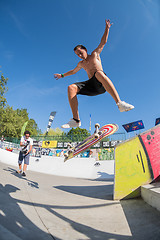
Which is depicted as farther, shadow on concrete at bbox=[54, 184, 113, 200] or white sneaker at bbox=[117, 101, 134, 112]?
shadow on concrete at bbox=[54, 184, 113, 200]

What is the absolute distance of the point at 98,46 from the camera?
3086 millimetres

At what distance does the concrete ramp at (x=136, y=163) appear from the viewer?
128 inches

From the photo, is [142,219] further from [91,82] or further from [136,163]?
[91,82]

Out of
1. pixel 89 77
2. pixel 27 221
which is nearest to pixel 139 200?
pixel 27 221

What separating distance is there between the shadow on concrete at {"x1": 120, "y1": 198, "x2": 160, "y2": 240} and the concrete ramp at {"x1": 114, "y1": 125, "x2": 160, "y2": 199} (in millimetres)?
309

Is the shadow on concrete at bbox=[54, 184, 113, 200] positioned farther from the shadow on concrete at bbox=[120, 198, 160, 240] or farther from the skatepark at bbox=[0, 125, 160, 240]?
the shadow on concrete at bbox=[120, 198, 160, 240]

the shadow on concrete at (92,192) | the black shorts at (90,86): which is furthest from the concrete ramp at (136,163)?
the black shorts at (90,86)

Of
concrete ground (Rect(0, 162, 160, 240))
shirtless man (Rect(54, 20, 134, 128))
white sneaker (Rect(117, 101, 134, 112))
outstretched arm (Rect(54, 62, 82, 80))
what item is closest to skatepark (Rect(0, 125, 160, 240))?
concrete ground (Rect(0, 162, 160, 240))

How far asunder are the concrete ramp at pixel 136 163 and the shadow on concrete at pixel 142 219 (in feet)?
1.01

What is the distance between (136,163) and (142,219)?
137cm

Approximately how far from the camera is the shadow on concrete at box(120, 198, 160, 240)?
1.67 metres

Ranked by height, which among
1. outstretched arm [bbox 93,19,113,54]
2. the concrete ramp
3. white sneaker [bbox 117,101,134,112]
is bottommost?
the concrete ramp

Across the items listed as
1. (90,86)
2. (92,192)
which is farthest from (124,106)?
(92,192)

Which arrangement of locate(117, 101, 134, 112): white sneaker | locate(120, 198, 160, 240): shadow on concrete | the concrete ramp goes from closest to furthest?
locate(120, 198, 160, 240): shadow on concrete, locate(117, 101, 134, 112): white sneaker, the concrete ramp
